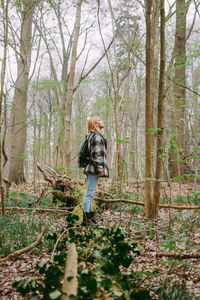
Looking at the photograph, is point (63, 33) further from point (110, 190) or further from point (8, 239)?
point (8, 239)

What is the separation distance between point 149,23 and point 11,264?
4.32 m

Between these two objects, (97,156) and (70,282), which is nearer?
(70,282)

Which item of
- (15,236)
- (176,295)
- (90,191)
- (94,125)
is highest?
(94,125)

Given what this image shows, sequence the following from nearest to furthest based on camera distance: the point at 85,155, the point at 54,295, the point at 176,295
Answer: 1. the point at 54,295
2. the point at 176,295
3. the point at 85,155

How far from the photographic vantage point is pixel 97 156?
4.22 metres

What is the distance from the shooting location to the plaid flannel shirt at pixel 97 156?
4195mm

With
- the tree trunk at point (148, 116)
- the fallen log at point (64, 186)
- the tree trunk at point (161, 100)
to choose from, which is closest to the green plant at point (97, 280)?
the tree trunk at point (161, 100)

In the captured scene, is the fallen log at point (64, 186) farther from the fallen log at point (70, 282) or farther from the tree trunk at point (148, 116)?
the fallen log at point (70, 282)

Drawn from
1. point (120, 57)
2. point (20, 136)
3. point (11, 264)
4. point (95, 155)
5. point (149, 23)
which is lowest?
point (11, 264)

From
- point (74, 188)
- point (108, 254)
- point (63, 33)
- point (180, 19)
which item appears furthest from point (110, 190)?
point (63, 33)

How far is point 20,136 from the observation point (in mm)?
11227

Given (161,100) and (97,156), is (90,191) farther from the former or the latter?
(161,100)

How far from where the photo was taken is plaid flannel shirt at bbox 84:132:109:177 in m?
4.20

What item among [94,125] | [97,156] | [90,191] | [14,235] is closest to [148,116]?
[94,125]
